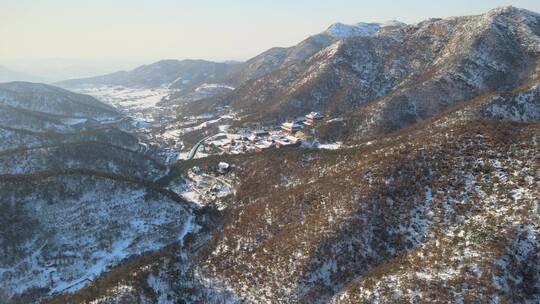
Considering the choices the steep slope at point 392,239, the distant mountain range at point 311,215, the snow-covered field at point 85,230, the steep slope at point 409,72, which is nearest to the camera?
the steep slope at point 392,239

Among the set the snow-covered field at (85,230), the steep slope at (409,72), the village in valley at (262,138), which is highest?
the steep slope at (409,72)

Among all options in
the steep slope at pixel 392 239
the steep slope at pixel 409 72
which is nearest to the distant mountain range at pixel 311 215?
the steep slope at pixel 392 239

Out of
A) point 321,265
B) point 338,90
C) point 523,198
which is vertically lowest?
point 321,265

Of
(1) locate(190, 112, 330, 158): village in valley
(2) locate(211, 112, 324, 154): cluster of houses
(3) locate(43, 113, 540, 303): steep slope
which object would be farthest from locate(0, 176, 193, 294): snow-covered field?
(1) locate(190, 112, 330, 158): village in valley

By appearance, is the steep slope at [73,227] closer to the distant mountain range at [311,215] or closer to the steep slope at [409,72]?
the distant mountain range at [311,215]

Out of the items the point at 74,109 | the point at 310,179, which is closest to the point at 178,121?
the point at 74,109

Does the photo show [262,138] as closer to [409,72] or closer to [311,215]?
[409,72]

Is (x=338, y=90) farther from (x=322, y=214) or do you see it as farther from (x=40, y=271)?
(x=40, y=271)
